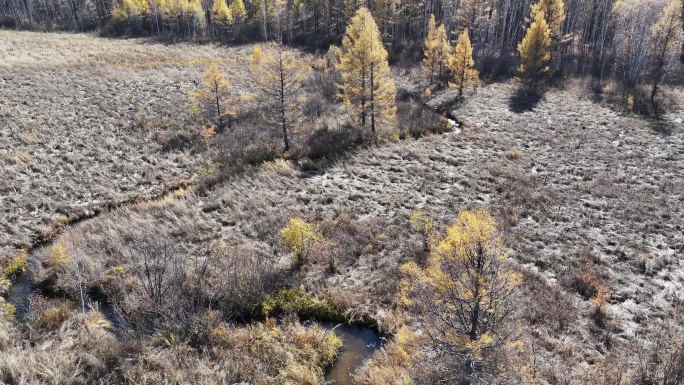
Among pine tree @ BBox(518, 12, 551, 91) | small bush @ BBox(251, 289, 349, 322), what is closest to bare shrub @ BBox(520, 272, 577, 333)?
small bush @ BBox(251, 289, 349, 322)

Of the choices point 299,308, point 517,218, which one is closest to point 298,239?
point 299,308

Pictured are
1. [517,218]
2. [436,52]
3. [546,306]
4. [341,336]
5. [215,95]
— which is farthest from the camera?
[436,52]

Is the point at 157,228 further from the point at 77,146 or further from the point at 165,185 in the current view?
the point at 77,146

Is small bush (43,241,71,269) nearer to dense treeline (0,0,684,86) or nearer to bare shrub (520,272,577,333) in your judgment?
bare shrub (520,272,577,333)

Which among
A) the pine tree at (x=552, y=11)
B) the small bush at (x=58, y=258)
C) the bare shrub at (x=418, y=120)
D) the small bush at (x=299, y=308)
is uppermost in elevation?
the pine tree at (x=552, y=11)

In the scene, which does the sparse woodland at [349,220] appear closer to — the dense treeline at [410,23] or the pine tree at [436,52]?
the pine tree at [436,52]

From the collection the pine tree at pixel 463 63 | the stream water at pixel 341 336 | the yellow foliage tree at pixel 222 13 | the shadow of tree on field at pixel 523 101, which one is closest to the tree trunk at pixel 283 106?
the stream water at pixel 341 336

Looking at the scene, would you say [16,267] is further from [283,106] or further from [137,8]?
[137,8]
